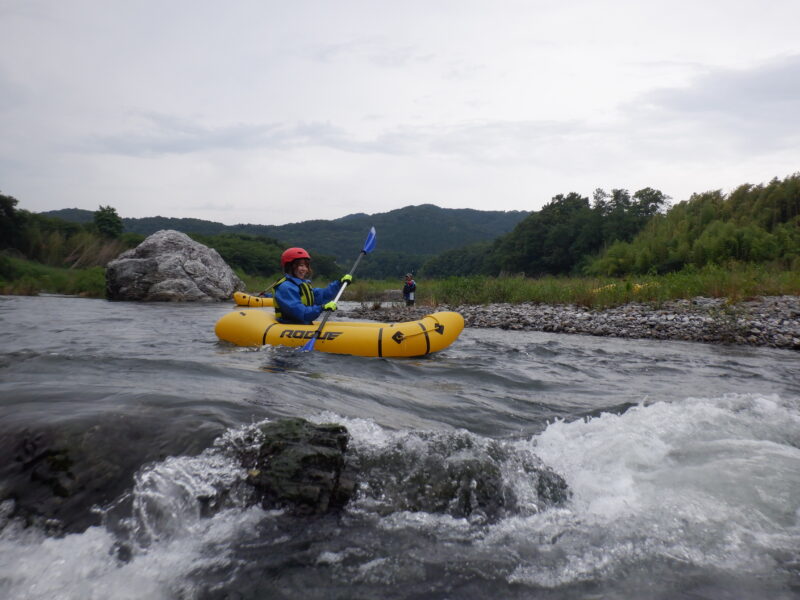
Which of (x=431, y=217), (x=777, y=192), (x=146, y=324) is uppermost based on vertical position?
(x=431, y=217)

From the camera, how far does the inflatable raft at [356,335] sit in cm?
626

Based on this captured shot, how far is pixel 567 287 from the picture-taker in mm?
13227

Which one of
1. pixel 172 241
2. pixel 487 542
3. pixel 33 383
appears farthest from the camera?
pixel 172 241

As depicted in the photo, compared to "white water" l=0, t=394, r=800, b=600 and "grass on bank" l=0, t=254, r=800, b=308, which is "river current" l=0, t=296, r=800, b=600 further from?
"grass on bank" l=0, t=254, r=800, b=308

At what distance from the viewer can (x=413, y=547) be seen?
2104 millimetres

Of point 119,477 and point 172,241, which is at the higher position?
point 172,241

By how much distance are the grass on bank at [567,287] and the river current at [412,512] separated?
22.1 ft

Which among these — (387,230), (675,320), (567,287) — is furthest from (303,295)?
(387,230)

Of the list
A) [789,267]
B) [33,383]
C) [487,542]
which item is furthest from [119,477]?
[789,267]

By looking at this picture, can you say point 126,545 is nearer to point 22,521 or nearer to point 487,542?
point 22,521

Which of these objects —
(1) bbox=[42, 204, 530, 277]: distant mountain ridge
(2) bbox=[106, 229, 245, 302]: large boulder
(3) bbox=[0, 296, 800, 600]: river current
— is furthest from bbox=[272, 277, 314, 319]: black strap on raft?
(1) bbox=[42, 204, 530, 277]: distant mountain ridge

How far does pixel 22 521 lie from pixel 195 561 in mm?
788

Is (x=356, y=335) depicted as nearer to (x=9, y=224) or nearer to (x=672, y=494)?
(x=672, y=494)

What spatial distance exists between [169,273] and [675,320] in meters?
15.4
